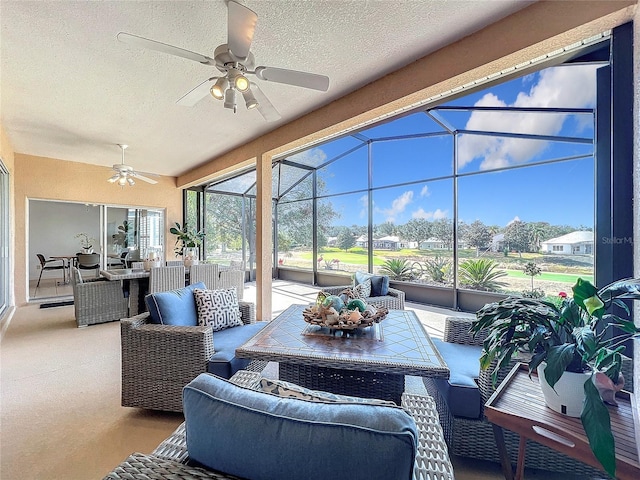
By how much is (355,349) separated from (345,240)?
18.8ft

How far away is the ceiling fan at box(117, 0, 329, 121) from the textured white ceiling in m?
0.31

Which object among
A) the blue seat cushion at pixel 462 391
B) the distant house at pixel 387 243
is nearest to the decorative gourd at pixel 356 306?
the blue seat cushion at pixel 462 391

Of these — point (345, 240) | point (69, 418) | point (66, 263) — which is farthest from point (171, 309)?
point (66, 263)

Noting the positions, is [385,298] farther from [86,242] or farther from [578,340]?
[86,242]

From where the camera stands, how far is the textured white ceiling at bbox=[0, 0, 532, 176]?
6.16ft

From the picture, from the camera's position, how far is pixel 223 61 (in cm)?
191

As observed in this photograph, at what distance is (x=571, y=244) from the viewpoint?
4316 millimetres

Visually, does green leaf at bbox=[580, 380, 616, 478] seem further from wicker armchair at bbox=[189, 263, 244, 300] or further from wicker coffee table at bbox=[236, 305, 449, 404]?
wicker armchair at bbox=[189, 263, 244, 300]

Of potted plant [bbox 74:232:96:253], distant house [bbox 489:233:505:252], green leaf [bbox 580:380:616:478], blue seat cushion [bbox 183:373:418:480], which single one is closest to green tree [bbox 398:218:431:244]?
distant house [bbox 489:233:505:252]

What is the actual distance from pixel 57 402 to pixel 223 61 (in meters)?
2.86

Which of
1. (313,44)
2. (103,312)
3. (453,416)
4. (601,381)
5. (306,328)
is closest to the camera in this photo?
(601,381)

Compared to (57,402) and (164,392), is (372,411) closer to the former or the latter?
(164,392)

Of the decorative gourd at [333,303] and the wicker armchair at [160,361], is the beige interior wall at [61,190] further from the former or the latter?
the decorative gourd at [333,303]

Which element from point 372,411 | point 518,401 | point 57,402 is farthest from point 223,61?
point 57,402
